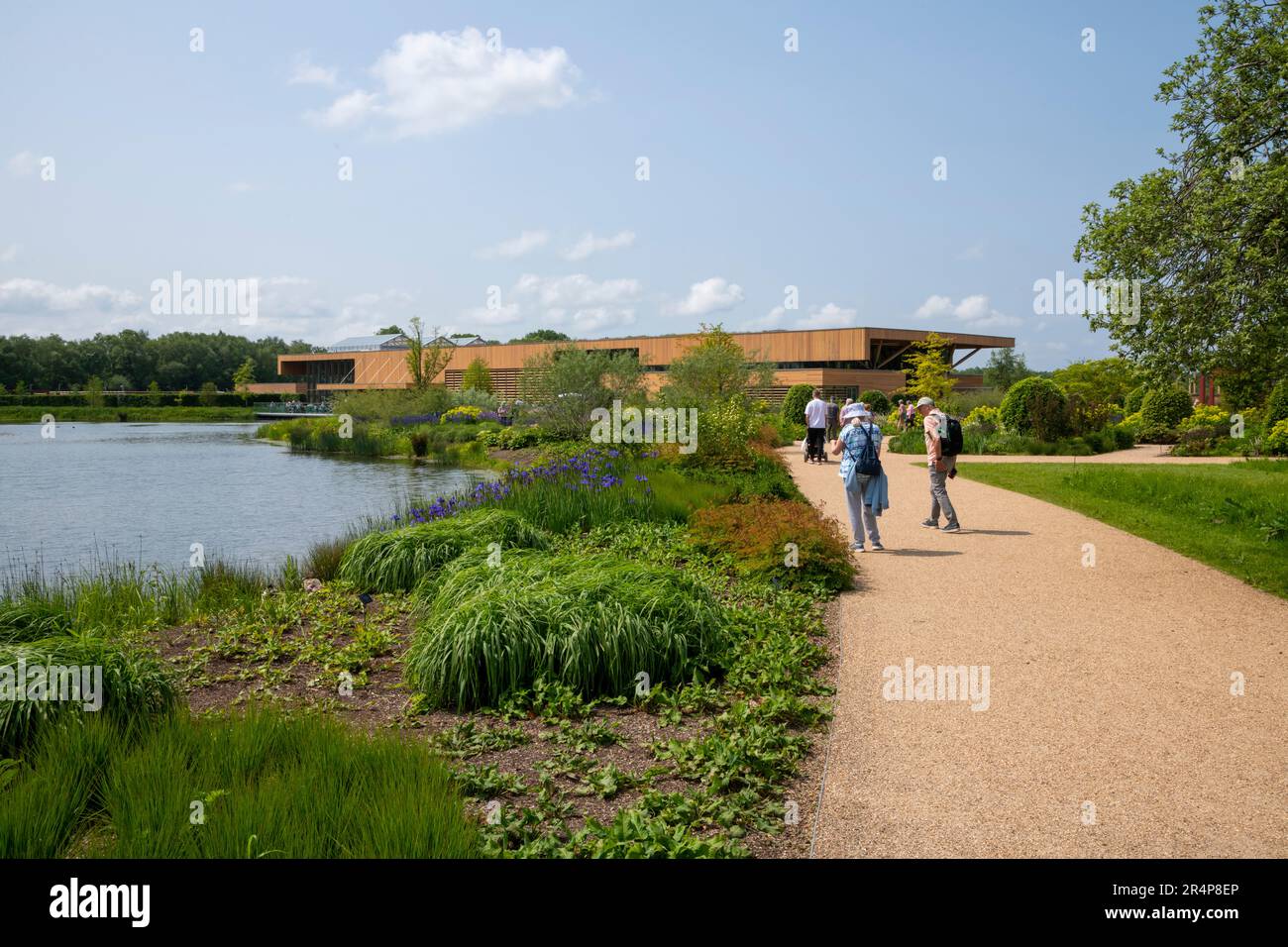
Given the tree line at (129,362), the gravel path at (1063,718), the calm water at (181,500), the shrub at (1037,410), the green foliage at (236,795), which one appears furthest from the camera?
the tree line at (129,362)

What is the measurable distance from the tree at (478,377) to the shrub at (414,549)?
5344 centimetres

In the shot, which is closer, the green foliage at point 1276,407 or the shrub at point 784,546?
the shrub at point 784,546

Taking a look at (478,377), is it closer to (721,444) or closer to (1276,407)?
(1276,407)

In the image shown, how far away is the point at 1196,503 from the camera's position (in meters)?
14.2

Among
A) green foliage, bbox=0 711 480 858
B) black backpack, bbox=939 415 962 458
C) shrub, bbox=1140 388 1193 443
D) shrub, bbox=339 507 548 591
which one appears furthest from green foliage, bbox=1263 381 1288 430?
green foliage, bbox=0 711 480 858

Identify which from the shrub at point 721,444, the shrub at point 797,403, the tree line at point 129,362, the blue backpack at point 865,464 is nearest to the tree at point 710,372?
the shrub at point 797,403

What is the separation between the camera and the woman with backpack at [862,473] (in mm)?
11219

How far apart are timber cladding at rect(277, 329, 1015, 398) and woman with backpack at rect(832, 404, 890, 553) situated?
1324 inches

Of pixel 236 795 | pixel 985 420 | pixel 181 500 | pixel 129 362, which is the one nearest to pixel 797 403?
pixel 985 420

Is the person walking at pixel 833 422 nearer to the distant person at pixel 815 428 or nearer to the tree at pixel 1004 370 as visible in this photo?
the distant person at pixel 815 428

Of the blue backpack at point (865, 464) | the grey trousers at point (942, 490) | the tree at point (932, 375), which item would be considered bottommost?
the grey trousers at point (942, 490)

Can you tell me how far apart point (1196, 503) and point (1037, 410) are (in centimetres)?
1468

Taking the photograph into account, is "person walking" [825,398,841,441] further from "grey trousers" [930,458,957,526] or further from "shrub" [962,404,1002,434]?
"grey trousers" [930,458,957,526]
